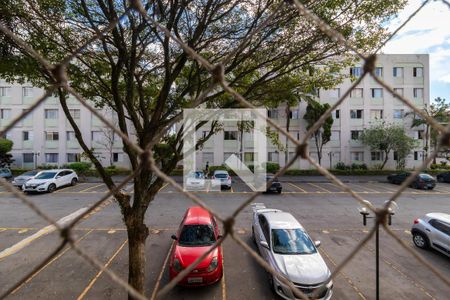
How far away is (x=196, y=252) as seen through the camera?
6789 millimetres

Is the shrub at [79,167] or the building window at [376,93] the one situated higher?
the building window at [376,93]

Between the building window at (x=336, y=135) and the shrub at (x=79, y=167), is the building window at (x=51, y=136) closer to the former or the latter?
the shrub at (x=79, y=167)

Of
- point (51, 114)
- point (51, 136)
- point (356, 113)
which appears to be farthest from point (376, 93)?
point (51, 136)

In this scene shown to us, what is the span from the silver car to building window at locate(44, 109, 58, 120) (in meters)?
27.9

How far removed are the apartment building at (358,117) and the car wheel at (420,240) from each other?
1984 centimetres

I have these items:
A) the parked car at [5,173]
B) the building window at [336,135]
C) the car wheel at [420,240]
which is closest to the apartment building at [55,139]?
the parked car at [5,173]

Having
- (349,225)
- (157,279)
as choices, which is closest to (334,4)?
(157,279)

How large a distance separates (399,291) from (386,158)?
26.0 meters

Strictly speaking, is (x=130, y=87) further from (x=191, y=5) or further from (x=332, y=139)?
(x=332, y=139)

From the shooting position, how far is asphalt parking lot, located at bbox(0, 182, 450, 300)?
20.4ft

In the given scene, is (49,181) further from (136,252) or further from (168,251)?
(136,252)

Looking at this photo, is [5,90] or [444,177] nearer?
[444,177]

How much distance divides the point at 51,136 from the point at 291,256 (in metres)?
30.0

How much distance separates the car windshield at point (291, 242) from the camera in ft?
22.2
